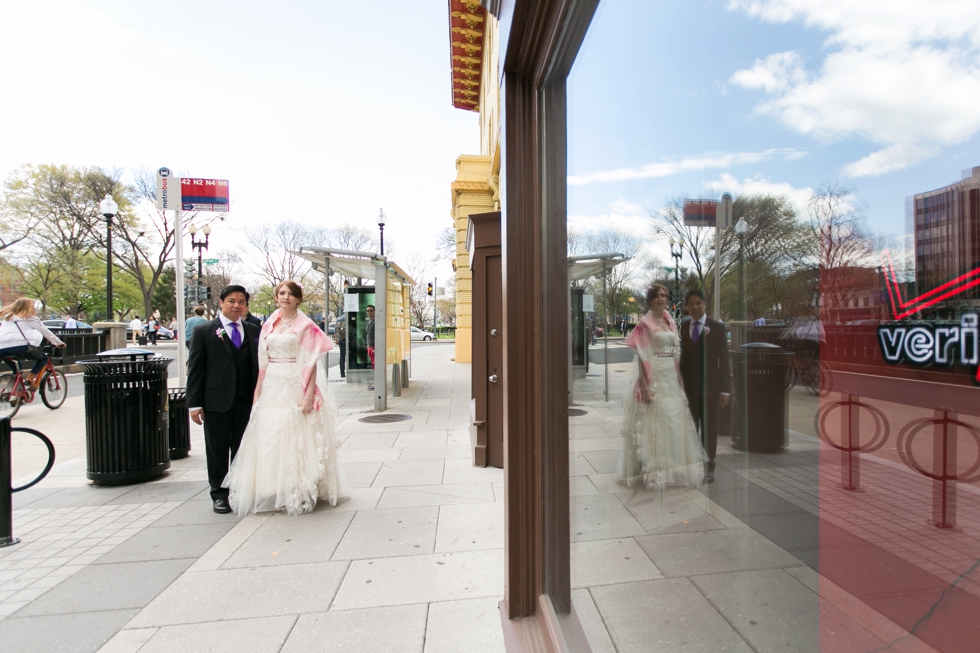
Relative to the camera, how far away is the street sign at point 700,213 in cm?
130

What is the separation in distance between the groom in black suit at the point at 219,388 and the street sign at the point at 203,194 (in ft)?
12.7

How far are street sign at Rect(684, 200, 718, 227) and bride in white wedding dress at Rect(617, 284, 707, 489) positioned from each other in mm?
212

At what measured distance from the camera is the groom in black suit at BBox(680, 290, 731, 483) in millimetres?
1382

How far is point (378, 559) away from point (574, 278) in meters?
2.41

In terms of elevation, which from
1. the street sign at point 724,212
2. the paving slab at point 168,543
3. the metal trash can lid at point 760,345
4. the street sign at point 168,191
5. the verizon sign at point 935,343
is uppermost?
the street sign at point 168,191

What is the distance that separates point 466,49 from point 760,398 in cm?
1917

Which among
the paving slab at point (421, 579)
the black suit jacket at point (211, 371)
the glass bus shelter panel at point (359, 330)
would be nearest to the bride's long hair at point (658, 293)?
the paving slab at point (421, 579)

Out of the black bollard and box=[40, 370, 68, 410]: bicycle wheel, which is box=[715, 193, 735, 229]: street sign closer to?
the black bollard

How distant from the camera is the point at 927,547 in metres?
0.85

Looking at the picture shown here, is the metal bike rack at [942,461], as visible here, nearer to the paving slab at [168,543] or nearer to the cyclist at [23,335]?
the paving slab at [168,543]

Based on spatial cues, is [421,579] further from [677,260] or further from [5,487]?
[5,487]

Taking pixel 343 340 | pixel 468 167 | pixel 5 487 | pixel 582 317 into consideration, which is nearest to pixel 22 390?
pixel 343 340

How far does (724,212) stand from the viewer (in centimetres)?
126

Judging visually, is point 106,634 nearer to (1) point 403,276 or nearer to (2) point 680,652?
(2) point 680,652
